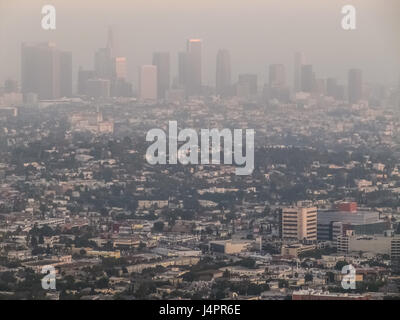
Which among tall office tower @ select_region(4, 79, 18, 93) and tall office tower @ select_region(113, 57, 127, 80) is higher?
tall office tower @ select_region(113, 57, 127, 80)

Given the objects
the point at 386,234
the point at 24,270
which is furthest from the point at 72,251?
the point at 386,234

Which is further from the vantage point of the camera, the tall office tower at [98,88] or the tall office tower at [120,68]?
the tall office tower at [98,88]

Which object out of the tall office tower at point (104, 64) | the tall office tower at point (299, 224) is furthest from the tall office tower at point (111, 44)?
the tall office tower at point (299, 224)

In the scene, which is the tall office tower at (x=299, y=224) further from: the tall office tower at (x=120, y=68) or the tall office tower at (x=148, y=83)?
the tall office tower at (x=148, y=83)

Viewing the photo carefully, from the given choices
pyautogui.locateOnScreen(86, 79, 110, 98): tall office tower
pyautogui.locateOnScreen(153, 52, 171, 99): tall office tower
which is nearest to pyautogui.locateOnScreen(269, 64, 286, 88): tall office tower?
pyautogui.locateOnScreen(153, 52, 171, 99): tall office tower

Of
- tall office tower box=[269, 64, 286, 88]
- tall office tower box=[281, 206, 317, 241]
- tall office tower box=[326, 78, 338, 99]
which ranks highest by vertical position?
tall office tower box=[269, 64, 286, 88]

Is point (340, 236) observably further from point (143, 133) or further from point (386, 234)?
point (143, 133)

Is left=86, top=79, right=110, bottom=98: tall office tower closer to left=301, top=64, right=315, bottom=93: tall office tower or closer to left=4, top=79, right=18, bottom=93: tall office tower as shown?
left=4, top=79, right=18, bottom=93: tall office tower
